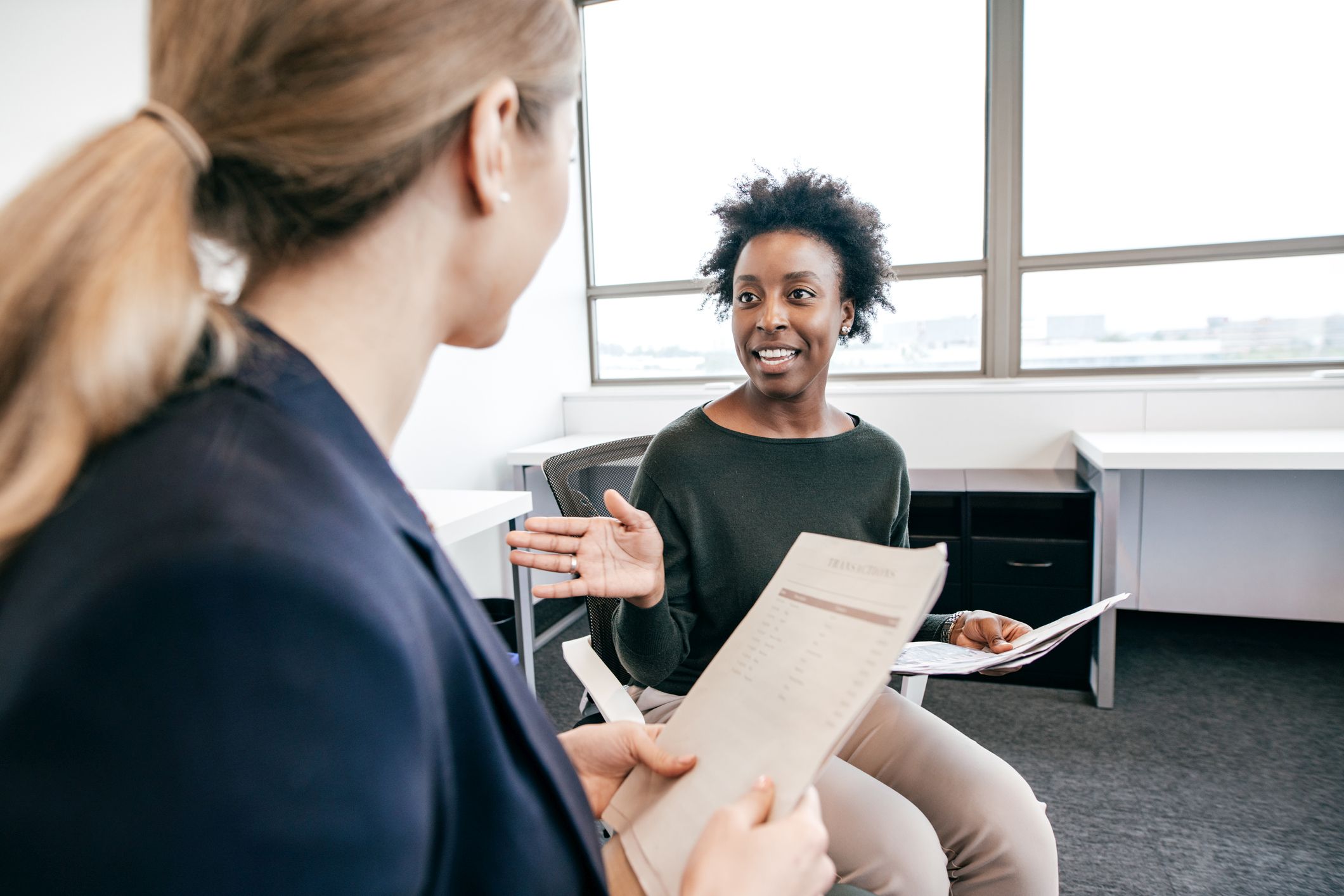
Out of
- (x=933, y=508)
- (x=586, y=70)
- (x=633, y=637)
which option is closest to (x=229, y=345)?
(x=633, y=637)

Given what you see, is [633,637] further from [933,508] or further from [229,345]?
[933,508]

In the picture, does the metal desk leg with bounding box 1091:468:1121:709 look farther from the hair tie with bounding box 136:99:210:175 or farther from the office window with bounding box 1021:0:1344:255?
the hair tie with bounding box 136:99:210:175

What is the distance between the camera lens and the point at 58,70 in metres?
1.54

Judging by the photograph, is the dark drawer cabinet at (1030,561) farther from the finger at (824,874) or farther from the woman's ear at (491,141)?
the woman's ear at (491,141)

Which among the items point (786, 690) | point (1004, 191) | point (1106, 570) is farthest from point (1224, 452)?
point (786, 690)

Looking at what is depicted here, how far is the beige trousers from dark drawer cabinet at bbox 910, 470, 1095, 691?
1.30 metres

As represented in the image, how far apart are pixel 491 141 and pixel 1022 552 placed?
230 cm

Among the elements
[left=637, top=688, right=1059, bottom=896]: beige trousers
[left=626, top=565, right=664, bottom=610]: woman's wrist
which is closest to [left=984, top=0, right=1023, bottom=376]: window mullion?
[left=637, top=688, right=1059, bottom=896]: beige trousers

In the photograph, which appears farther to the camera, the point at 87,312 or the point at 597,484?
the point at 597,484

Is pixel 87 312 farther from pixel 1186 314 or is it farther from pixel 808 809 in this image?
pixel 1186 314

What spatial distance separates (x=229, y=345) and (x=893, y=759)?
3.29 feet

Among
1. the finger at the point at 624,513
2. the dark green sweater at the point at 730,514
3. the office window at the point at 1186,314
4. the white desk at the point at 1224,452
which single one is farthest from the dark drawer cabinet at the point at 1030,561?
the finger at the point at 624,513

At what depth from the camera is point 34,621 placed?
34 cm

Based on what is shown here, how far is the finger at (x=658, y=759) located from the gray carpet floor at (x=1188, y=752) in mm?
→ 1299
